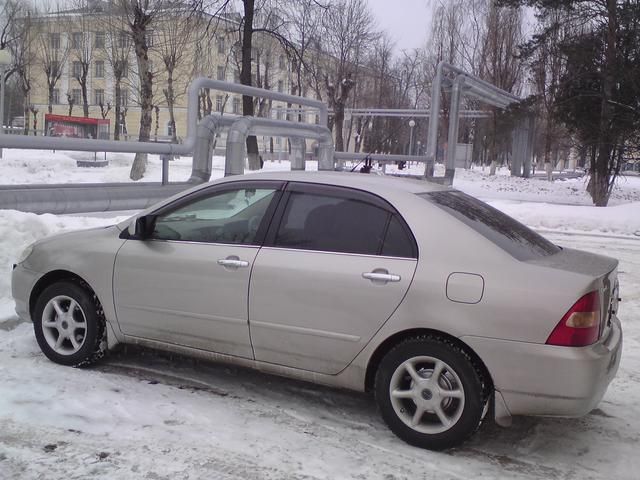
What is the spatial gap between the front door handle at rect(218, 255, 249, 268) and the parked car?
0.01m

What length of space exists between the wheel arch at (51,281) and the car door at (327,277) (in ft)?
4.74

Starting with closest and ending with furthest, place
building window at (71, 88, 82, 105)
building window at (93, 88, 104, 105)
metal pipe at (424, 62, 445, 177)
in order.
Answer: metal pipe at (424, 62, 445, 177), building window at (93, 88, 104, 105), building window at (71, 88, 82, 105)

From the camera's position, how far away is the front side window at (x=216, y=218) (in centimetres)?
433

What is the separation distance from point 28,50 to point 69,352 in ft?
158

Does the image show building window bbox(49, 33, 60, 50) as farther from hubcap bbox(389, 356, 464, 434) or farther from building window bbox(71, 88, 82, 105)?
hubcap bbox(389, 356, 464, 434)

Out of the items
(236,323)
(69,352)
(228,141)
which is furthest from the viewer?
(228,141)

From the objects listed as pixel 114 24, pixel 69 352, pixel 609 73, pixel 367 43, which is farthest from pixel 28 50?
pixel 69 352

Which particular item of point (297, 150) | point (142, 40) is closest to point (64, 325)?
point (297, 150)

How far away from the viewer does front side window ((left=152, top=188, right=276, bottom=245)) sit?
4332 millimetres

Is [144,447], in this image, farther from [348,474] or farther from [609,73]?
[609,73]

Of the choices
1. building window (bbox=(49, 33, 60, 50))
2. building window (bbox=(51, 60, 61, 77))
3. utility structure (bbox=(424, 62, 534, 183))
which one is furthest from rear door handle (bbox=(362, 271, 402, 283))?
building window (bbox=(51, 60, 61, 77))

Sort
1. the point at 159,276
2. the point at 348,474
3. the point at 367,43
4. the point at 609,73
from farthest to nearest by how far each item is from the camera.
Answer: the point at 367,43 → the point at 609,73 → the point at 159,276 → the point at 348,474

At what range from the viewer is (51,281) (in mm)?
4812

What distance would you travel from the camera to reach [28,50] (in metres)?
46.4
